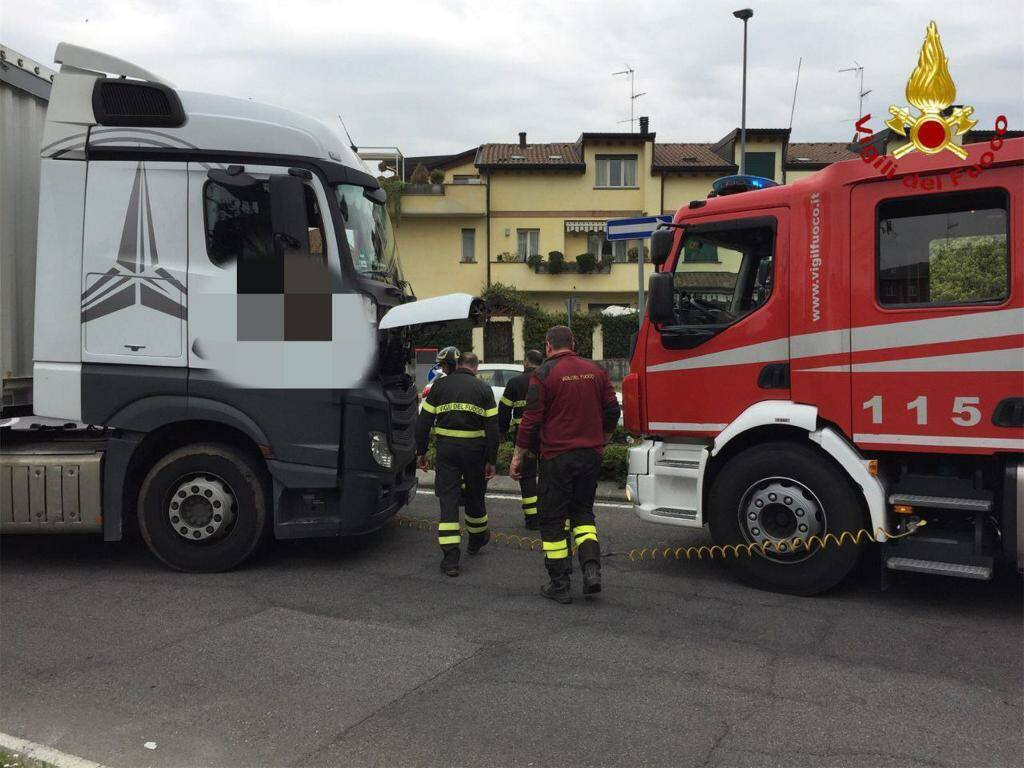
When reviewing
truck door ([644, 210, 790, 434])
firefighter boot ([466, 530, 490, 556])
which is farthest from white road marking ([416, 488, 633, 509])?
truck door ([644, 210, 790, 434])

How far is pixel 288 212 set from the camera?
5.85 metres

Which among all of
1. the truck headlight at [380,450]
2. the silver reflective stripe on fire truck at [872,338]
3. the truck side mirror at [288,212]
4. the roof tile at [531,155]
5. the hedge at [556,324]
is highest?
the roof tile at [531,155]

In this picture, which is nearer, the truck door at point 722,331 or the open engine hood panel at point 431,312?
the truck door at point 722,331

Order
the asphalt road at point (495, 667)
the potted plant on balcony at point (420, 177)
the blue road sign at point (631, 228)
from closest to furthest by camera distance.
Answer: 1. the asphalt road at point (495, 667)
2. the blue road sign at point (631, 228)
3. the potted plant on balcony at point (420, 177)

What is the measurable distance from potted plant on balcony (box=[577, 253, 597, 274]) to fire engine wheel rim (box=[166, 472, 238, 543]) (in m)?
29.9

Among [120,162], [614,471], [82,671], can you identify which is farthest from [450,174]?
[82,671]

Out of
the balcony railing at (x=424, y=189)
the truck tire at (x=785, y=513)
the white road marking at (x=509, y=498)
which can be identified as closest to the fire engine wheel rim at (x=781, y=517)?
the truck tire at (x=785, y=513)

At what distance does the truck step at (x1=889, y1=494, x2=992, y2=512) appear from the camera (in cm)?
512

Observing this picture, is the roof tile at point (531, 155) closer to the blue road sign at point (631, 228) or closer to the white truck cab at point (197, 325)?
the blue road sign at point (631, 228)

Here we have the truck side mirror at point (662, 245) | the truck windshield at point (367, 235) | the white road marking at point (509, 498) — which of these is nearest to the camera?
the truck side mirror at point (662, 245)

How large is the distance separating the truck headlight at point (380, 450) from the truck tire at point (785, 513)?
2.36 meters

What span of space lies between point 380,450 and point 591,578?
1.81 meters

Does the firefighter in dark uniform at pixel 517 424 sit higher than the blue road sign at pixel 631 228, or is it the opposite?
the blue road sign at pixel 631 228

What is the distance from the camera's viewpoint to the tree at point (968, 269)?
16.6ft
